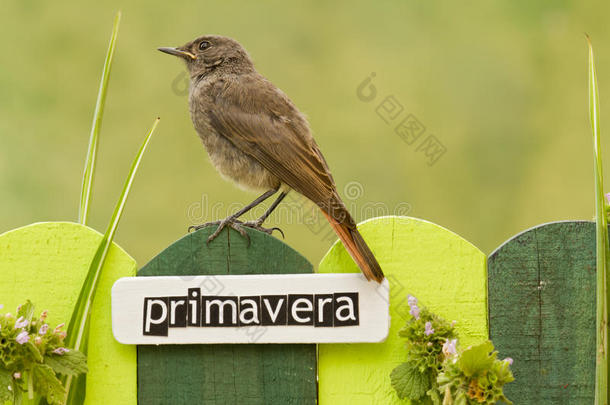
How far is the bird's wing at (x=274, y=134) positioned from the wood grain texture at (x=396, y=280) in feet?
0.70

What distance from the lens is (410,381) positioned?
2033 millimetres

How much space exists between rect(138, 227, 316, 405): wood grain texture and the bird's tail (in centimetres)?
21

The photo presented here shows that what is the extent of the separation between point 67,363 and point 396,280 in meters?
1.12

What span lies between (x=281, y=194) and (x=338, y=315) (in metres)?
0.54

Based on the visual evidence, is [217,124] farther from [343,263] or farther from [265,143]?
[343,263]

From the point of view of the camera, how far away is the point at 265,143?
229cm

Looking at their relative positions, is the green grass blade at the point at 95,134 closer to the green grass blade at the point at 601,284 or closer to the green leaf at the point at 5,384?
the green leaf at the point at 5,384

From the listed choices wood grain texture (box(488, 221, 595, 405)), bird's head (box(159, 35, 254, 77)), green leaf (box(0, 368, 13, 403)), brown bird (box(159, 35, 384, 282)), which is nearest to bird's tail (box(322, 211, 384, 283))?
brown bird (box(159, 35, 384, 282))

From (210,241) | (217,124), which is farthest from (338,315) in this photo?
(217,124)

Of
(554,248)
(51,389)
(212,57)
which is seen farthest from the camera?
(212,57)

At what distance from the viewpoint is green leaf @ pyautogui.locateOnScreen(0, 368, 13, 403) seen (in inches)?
75.8

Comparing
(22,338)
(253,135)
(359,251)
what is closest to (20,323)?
(22,338)

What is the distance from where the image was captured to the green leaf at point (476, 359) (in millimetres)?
1857

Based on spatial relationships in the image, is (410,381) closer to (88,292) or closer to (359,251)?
(359,251)
